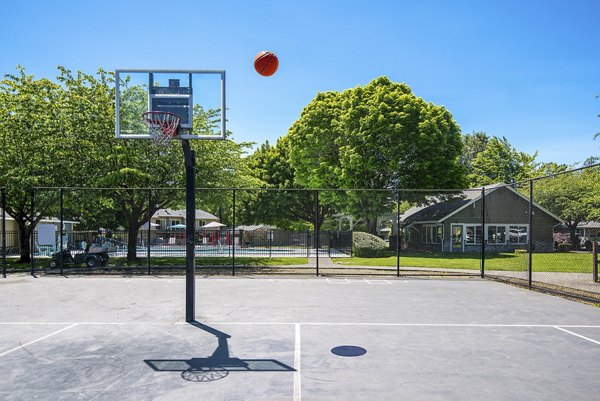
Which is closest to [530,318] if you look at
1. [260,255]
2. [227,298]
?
[227,298]

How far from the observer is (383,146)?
99.9 feet

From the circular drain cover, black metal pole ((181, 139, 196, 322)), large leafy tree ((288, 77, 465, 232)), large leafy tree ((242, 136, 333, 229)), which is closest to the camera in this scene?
the circular drain cover

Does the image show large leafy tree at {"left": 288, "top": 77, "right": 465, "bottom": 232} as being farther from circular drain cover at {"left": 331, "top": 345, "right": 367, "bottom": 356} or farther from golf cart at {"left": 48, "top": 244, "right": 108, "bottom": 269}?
circular drain cover at {"left": 331, "top": 345, "right": 367, "bottom": 356}

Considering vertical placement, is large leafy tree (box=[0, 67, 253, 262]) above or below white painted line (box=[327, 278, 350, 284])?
above

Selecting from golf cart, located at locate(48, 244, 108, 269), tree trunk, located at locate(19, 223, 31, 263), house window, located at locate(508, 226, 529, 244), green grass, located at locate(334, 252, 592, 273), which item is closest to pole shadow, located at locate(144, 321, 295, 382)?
golf cart, located at locate(48, 244, 108, 269)

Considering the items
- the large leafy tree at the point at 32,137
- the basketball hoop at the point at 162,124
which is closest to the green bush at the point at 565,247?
the basketball hoop at the point at 162,124

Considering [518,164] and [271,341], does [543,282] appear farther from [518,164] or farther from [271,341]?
[518,164]

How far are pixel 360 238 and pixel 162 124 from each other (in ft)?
61.3

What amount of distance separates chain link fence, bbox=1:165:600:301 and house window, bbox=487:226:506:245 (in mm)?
71

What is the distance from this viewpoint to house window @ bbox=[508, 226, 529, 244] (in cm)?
3206

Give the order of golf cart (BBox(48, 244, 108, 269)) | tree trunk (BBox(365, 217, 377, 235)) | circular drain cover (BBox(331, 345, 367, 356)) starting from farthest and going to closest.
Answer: tree trunk (BBox(365, 217, 377, 235))
golf cart (BBox(48, 244, 108, 269))
circular drain cover (BBox(331, 345, 367, 356))

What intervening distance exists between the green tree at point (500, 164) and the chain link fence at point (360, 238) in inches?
1027

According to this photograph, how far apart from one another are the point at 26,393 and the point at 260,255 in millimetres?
20678

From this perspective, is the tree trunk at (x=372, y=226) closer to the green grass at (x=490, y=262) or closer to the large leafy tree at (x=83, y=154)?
the green grass at (x=490, y=262)
